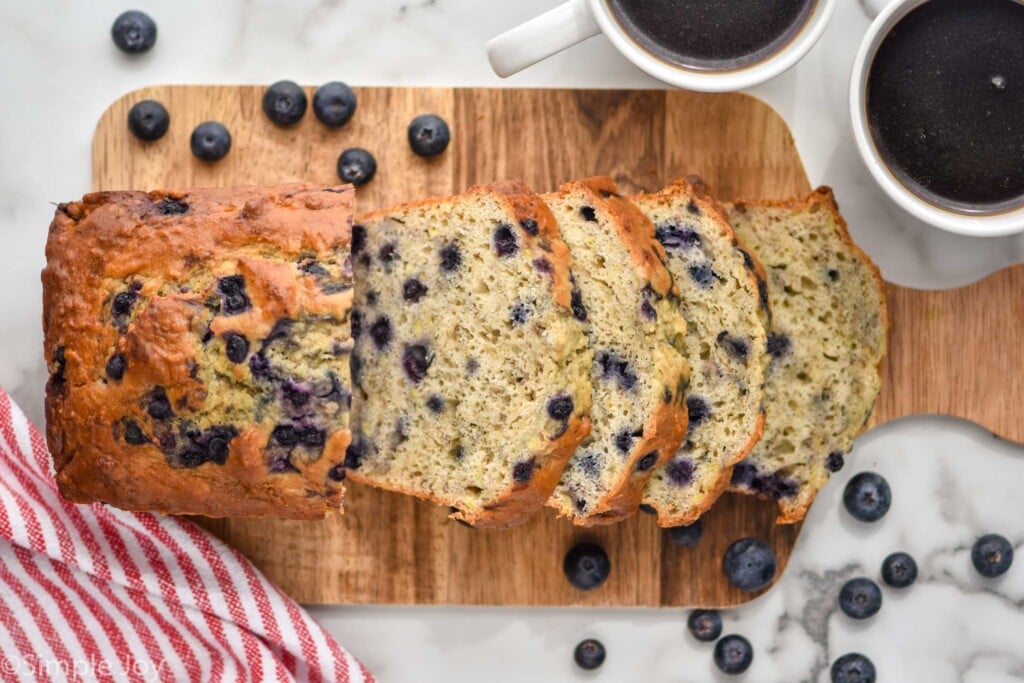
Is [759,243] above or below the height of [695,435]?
above

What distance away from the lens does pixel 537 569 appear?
2.82m

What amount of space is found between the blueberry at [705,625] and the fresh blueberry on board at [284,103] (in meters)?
1.61

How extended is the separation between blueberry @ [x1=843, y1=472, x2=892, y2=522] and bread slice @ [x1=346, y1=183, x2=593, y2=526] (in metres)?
0.88

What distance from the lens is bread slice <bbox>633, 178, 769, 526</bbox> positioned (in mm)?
2463

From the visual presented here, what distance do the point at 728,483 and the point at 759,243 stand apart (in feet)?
1.89

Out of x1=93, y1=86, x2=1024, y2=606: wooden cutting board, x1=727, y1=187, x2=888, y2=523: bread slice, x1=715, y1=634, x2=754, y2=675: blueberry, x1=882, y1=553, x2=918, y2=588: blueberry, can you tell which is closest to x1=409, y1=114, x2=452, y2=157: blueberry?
x1=93, y1=86, x2=1024, y2=606: wooden cutting board

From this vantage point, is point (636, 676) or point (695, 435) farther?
point (636, 676)

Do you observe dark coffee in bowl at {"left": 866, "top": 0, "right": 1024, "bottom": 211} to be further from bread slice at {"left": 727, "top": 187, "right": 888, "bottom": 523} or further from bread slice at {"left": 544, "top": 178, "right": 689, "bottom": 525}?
bread slice at {"left": 544, "top": 178, "right": 689, "bottom": 525}

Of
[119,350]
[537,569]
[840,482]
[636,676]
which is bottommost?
[636,676]

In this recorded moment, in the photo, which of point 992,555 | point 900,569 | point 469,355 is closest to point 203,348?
point 469,355

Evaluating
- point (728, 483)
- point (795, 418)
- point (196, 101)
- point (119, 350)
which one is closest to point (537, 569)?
point (728, 483)

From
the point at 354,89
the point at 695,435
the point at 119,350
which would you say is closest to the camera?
the point at 119,350

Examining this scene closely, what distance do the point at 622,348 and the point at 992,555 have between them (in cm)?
121

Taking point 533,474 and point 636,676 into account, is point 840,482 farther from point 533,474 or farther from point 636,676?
point 533,474
